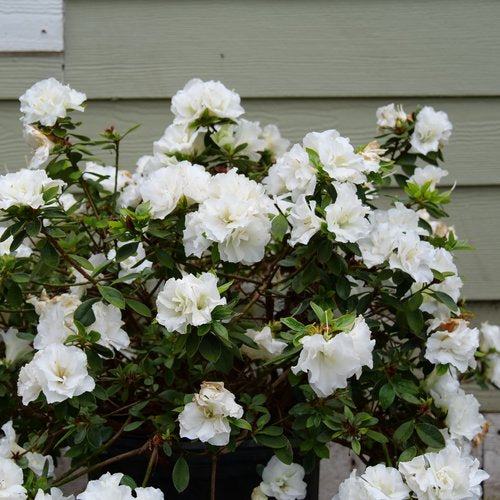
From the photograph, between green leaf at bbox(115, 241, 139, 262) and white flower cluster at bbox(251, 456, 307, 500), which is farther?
white flower cluster at bbox(251, 456, 307, 500)

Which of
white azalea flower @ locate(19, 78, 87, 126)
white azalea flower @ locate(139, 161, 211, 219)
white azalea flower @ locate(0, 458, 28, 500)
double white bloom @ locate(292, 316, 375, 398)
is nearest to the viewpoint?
double white bloom @ locate(292, 316, 375, 398)

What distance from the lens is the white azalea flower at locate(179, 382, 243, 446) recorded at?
1676mm

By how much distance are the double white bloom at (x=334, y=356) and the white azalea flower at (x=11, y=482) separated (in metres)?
0.55

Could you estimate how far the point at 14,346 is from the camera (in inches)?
80.8

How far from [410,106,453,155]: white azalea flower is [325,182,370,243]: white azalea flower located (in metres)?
0.50

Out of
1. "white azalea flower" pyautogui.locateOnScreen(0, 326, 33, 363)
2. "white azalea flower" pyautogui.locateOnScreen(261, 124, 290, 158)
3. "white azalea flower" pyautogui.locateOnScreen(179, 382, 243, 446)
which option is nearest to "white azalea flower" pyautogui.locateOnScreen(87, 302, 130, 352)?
"white azalea flower" pyautogui.locateOnScreen(179, 382, 243, 446)

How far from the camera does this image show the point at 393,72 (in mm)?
2670

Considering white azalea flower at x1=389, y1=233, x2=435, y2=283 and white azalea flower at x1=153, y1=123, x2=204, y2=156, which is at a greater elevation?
white azalea flower at x1=153, y1=123, x2=204, y2=156

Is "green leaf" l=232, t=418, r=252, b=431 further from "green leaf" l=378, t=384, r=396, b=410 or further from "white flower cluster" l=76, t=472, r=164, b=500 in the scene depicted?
"green leaf" l=378, t=384, r=396, b=410

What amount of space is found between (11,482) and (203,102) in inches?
35.8

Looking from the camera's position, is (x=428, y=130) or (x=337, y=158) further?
(x=428, y=130)

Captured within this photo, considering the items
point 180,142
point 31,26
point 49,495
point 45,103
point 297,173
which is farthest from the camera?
point 31,26

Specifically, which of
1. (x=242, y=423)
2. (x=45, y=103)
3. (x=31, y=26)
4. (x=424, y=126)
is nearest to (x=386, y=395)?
(x=242, y=423)

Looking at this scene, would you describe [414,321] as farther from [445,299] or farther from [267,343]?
[267,343]
